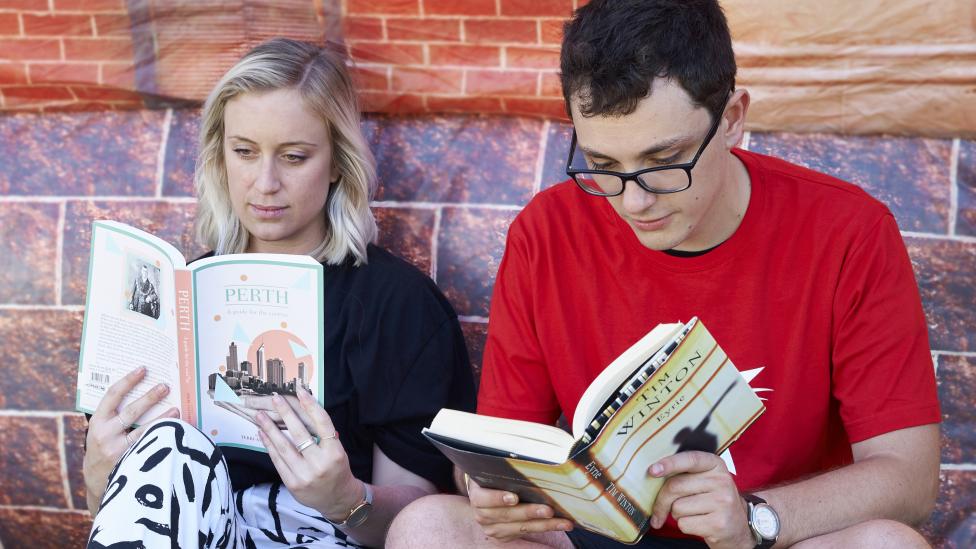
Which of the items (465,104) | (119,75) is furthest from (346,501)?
(119,75)

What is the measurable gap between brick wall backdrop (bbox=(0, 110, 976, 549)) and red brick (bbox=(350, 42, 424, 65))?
0.15 metres

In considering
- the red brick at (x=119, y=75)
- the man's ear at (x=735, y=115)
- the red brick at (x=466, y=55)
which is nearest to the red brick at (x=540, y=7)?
the red brick at (x=466, y=55)

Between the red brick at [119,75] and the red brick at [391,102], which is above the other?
the red brick at [119,75]

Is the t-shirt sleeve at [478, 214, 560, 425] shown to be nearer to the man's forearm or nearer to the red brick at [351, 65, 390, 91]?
the man's forearm

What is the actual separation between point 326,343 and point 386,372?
0.47 feet

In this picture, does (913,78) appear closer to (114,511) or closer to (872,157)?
(872,157)

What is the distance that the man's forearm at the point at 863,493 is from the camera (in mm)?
1660

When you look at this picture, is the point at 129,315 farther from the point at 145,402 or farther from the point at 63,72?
the point at 63,72

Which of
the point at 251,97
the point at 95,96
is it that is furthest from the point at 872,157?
the point at 95,96

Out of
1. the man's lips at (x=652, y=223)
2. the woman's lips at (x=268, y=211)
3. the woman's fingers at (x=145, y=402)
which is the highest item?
the man's lips at (x=652, y=223)

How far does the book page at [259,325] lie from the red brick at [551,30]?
0.95 meters

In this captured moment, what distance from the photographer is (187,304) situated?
6.44 feet

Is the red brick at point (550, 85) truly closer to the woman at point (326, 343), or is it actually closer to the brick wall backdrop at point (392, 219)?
the brick wall backdrop at point (392, 219)

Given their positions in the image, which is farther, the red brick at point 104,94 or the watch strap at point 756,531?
the red brick at point 104,94
